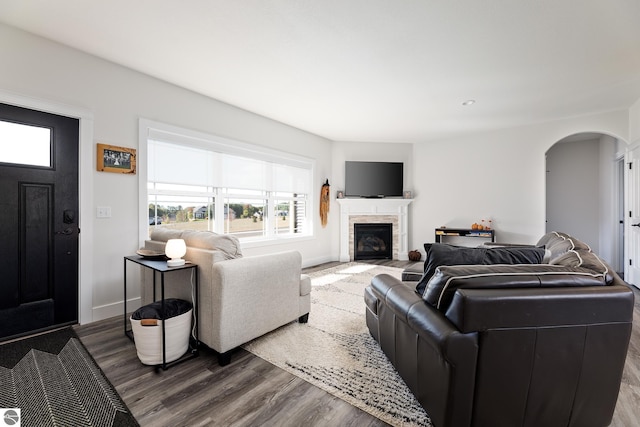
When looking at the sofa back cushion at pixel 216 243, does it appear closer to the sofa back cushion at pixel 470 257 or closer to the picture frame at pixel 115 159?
the picture frame at pixel 115 159

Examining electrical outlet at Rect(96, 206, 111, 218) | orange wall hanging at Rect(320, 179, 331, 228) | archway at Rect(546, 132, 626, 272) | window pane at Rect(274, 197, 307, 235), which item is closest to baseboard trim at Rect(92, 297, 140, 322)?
electrical outlet at Rect(96, 206, 111, 218)

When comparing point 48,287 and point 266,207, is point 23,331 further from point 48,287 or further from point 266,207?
point 266,207

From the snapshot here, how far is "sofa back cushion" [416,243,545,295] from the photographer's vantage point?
5.83ft

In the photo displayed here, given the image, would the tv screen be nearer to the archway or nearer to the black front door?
the archway

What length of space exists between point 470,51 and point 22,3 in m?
3.62

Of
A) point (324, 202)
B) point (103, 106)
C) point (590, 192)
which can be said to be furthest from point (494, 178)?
point (103, 106)

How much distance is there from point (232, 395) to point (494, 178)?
5.54 metres

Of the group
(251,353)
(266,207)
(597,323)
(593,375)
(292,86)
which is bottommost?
(251,353)

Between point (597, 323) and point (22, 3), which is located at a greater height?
point (22, 3)

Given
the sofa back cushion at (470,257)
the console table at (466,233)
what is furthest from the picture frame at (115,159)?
the console table at (466,233)

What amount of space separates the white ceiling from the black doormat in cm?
256

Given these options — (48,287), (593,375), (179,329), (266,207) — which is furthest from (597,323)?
(266,207)

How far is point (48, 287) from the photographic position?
266 centimetres

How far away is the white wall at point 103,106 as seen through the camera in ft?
8.24
